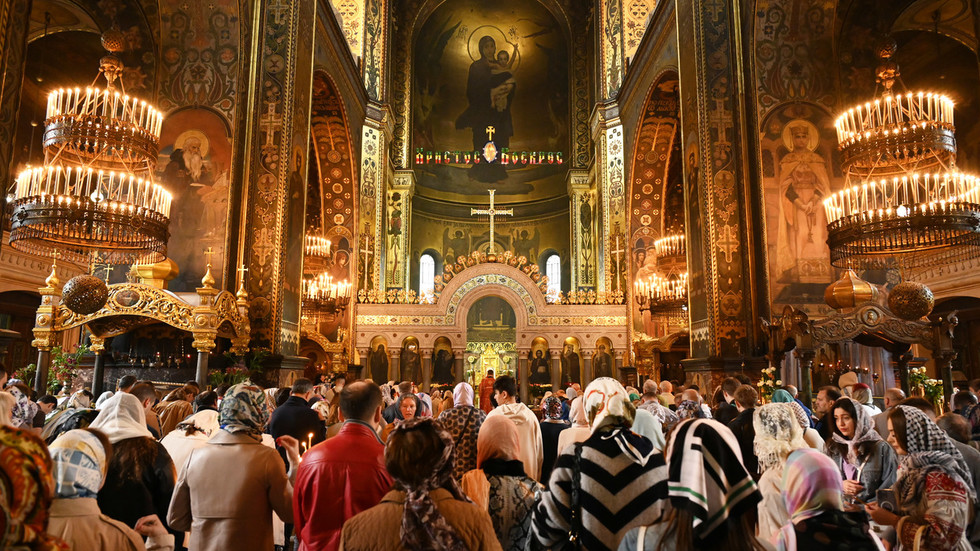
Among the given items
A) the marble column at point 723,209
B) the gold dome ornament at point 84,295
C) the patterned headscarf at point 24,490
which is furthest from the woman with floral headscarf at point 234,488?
the marble column at point 723,209

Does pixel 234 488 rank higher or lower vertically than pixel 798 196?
lower

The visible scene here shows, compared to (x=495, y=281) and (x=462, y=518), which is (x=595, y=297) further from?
(x=462, y=518)

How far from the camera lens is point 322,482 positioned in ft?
10.7

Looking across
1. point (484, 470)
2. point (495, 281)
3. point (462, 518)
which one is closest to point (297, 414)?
point (484, 470)

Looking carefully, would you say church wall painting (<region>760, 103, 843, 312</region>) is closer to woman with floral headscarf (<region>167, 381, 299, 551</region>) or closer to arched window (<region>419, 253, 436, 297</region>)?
woman with floral headscarf (<region>167, 381, 299, 551</region>)

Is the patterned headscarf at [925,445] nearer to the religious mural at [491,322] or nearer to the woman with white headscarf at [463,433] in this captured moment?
the woman with white headscarf at [463,433]

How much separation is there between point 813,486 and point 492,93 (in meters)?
33.3

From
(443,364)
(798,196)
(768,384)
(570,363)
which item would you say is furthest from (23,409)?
(443,364)

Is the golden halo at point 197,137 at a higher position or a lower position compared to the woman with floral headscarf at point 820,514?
higher

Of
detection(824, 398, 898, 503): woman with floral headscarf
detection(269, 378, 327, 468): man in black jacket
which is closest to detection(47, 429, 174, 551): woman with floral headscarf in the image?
detection(269, 378, 327, 468): man in black jacket

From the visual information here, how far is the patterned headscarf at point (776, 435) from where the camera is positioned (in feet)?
11.0

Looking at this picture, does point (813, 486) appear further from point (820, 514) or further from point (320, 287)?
point (320, 287)

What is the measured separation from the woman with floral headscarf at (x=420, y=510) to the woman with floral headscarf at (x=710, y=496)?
0.70m

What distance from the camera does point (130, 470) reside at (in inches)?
130
